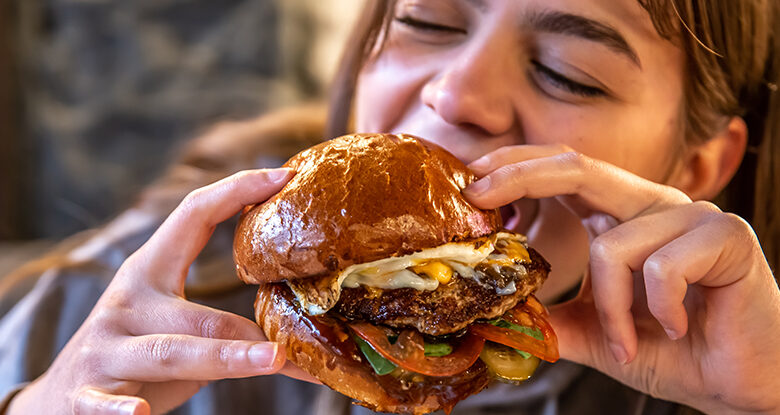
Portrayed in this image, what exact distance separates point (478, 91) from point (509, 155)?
0.22 meters

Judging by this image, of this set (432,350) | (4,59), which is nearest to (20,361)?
(432,350)

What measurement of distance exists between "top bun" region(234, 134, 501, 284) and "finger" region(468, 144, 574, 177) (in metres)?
0.14

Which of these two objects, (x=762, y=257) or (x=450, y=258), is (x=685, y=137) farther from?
(x=450, y=258)

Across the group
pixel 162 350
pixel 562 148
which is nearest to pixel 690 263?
pixel 562 148

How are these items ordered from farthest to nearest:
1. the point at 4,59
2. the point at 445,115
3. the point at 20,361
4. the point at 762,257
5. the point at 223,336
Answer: the point at 4,59
the point at 20,361
the point at 445,115
the point at 762,257
the point at 223,336

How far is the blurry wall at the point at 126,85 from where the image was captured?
548 centimetres

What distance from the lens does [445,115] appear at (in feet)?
5.82

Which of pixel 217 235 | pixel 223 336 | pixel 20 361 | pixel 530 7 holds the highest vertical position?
pixel 530 7

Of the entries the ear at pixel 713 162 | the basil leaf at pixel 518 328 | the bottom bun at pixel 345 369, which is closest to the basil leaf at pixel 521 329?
the basil leaf at pixel 518 328

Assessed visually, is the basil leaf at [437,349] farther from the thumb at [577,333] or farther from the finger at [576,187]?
the thumb at [577,333]

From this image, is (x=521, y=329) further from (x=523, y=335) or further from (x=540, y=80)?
(x=540, y=80)

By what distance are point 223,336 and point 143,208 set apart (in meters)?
1.61

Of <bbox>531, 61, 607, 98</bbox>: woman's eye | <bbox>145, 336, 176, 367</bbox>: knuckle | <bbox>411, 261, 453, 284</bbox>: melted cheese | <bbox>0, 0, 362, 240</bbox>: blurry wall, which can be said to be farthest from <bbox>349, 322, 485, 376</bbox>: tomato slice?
<bbox>0, 0, 362, 240</bbox>: blurry wall

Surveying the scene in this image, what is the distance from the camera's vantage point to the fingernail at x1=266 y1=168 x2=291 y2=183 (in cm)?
141
